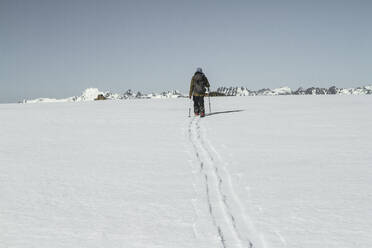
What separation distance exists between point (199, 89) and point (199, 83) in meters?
0.28

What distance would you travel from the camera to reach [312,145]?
8.59m

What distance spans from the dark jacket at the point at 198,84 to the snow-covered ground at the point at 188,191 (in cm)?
529

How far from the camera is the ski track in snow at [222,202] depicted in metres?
3.73

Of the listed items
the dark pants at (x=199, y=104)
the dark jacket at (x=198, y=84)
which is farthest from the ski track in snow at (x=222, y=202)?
the dark jacket at (x=198, y=84)

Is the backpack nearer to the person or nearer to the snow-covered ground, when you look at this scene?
the person

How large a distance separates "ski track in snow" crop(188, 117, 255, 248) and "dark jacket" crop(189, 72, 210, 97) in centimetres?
731

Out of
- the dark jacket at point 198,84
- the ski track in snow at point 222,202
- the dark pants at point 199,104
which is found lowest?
the ski track in snow at point 222,202

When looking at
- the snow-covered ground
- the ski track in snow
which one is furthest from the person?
the ski track in snow

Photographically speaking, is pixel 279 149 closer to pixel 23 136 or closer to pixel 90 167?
pixel 90 167

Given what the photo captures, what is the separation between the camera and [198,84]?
15.1 metres

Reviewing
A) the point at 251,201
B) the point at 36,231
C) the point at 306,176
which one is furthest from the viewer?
the point at 306,176

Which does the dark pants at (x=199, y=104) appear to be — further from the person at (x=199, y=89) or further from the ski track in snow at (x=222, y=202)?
the ski track in snow at (x=222, y=202)

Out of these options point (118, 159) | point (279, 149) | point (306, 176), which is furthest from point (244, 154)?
point (118, 159)

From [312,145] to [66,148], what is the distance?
5.93m
